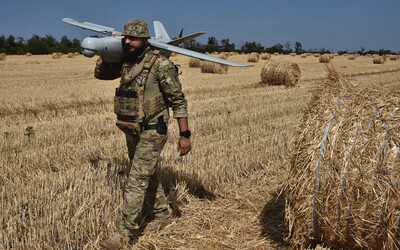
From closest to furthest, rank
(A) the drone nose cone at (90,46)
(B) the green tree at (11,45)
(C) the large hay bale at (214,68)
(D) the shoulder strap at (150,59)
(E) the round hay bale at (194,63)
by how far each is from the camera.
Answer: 1. (A) the drone nose cone at (90,46)
2. (D) the shoulder strap at (150,59)
3. (C) the large hay bale at (214,68)
4. (E) the round hay bale at (194,63)
5. (B) the green tree at (11,45)

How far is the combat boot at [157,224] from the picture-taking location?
15.1ft

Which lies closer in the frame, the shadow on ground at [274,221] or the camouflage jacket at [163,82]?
the camouflage jacket at [163,82]

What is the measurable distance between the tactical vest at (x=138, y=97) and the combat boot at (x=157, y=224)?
3.96 ft

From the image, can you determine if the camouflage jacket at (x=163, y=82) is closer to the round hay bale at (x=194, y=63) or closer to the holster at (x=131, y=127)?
the holster at (x=131, y=127)

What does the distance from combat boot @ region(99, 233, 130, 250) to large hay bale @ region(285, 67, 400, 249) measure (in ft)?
5.30

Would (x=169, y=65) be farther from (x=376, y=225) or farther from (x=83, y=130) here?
(x=83, y=130)

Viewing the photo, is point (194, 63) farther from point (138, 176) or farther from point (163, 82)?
point (138, 176)

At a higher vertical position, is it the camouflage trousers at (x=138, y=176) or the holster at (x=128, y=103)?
the holster at (x=128, y=103)

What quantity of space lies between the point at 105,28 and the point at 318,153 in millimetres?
2894

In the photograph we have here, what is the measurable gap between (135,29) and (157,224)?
2109mm

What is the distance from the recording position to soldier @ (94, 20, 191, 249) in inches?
164

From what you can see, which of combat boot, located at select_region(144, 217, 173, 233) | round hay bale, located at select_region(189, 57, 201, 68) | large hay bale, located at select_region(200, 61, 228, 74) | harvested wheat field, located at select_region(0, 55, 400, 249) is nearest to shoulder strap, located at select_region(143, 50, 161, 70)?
harvested wheat field, located at select_region(0, 55, 400, 249)

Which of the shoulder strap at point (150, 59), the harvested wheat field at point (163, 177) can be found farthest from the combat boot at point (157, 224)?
the shoulder strap at point (150, 59)

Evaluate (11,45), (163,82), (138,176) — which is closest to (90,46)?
(163,82)
